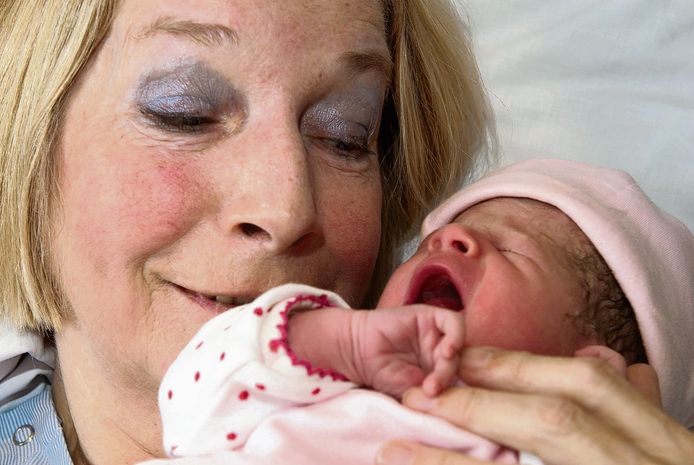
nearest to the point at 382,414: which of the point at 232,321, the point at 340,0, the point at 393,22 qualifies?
the point at 232,321

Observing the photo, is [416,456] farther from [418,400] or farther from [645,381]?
[645,381]

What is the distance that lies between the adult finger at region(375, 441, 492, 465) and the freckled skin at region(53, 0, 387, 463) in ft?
1.40

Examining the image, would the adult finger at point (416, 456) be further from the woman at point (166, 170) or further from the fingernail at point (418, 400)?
the woman at point (166, 170)

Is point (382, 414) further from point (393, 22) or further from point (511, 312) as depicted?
point (393, 22)

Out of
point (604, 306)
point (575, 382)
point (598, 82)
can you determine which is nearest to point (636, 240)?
point (604, 306)

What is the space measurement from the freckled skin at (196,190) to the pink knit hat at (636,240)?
32cm

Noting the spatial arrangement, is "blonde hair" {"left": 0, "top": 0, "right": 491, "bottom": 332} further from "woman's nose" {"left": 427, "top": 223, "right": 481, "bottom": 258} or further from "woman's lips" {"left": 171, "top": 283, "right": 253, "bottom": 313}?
"woman's nose" {"left": 427, "top": 223, "right": 481, "bottom": 258}

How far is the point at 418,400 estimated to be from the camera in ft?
4.25

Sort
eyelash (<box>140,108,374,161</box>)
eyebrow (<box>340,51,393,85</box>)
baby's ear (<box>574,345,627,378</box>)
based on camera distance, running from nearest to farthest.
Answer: baby's ear (<box>574,345,627,378</box>) → eyelash (<box>140,108,374,161</box>) → eyebrow (<box>340,51,393,85</box>)

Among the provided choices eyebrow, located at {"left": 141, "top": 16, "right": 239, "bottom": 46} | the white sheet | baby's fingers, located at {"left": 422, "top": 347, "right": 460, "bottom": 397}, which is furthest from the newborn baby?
the white sheet

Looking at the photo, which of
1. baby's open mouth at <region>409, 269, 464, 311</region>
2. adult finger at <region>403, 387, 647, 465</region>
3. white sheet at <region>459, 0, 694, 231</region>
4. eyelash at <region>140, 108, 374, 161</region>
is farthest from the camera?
white sheet at <region>459, 0, 694, 231</region>

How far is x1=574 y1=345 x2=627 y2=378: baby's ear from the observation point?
142cm

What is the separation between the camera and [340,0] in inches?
69.8

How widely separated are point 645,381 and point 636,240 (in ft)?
0.96
